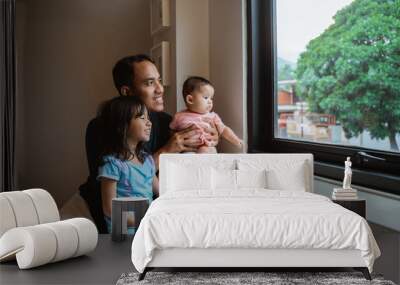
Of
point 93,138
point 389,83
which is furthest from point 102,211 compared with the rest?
point 389,83

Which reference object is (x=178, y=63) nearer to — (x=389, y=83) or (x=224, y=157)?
(x=224, y=157)

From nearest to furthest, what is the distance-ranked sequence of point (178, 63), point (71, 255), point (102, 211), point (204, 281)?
point (204, 281) < point (71, 255) < point (102, 211) < point (178, 63)

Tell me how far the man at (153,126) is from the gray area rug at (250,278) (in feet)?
7.15

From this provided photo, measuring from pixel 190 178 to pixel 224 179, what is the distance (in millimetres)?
277

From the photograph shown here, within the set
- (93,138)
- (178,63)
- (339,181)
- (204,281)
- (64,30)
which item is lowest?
(204,281)

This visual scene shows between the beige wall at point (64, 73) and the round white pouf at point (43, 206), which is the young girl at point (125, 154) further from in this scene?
the beige wall at point (64, 73)

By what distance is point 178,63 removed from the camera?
6.92 meters

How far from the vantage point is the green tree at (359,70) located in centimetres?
512

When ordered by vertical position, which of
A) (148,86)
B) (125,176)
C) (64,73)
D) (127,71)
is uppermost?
(64,73)

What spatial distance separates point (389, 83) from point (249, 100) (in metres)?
2.00

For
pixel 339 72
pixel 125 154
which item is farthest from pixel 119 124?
pixel 339 72

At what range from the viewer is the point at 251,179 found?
5297 millimetres

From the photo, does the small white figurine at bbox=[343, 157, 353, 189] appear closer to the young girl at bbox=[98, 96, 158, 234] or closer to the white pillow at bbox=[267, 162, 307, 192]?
the white pillow at bbox=[267, 162, 307, 192]

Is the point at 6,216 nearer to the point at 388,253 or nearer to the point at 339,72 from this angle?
the point at 388,253
